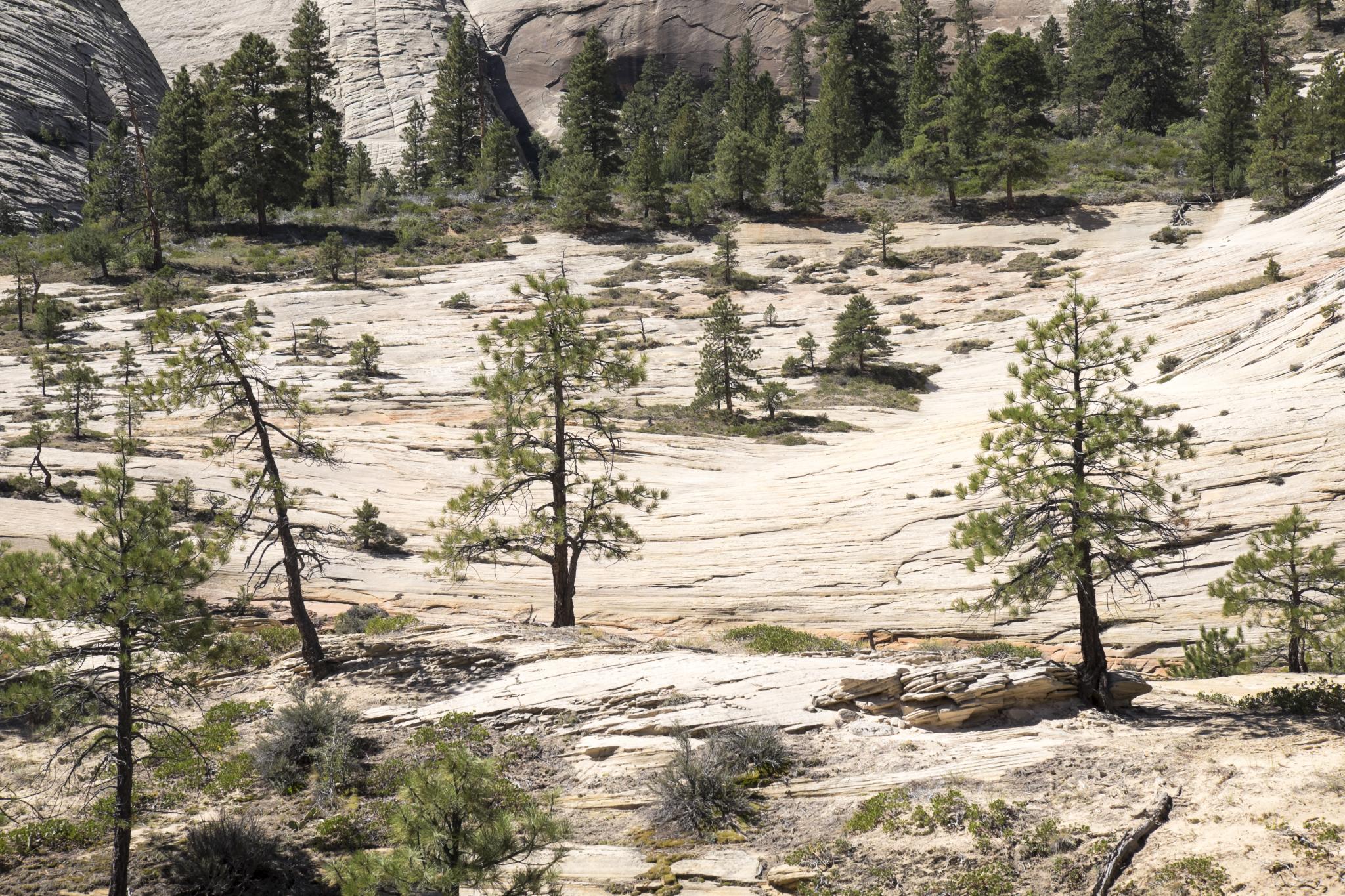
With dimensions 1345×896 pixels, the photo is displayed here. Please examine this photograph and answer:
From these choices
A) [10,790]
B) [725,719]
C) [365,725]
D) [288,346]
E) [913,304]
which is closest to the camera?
[10,790]

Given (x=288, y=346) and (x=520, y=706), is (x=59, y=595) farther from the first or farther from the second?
(x=288, y=346)

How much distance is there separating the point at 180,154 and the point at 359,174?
13843 mm

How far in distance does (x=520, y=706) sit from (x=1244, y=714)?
10.6 metres

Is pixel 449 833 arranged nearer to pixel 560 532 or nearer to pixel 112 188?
pixel 560 532

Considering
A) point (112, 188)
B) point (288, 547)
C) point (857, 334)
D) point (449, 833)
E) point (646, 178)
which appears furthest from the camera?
point (112, 188)

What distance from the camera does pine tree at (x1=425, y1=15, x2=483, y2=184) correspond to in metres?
71.4

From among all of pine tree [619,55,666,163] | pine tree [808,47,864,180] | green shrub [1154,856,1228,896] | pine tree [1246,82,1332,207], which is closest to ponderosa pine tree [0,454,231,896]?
green shrub [1154,856,1228,896]

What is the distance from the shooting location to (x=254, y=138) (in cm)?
5725

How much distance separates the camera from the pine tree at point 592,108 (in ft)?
227

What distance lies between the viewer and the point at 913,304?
158 feet

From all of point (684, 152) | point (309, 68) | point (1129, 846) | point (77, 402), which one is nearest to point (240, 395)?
point (1129, 846)

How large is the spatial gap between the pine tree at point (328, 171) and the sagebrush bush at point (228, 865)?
5821 centimetres

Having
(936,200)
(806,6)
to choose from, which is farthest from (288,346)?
(806,6)

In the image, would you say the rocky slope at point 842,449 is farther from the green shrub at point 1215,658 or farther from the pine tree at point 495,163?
the pine tree at point 495,163
